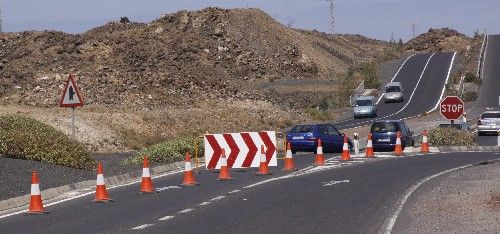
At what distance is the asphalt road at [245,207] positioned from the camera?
52.3ft

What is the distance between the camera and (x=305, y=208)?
18844 millimetres

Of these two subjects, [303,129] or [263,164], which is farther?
[303,129]

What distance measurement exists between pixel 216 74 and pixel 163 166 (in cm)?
7085

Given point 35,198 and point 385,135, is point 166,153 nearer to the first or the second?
point 385,135

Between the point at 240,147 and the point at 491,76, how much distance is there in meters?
81.3

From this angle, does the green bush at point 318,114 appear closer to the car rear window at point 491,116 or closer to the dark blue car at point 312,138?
the car rear window at point 491,116

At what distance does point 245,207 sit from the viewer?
1909 cm

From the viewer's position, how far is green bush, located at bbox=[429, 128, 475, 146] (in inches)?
1911

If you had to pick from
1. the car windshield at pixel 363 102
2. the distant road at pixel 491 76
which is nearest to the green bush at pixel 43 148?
the distant road at pixel 491 76

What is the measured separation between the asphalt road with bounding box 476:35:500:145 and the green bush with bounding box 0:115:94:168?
196ft

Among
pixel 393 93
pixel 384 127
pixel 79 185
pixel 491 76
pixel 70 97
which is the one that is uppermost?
pixel 491 76

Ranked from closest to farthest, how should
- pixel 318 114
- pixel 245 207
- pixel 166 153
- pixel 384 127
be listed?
pixel 245 207 → pixel 166 153 → pixel 384 127 → pixel 318 114

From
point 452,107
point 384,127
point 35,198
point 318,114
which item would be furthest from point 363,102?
point 35,198

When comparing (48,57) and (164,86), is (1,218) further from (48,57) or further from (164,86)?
(48,57)
